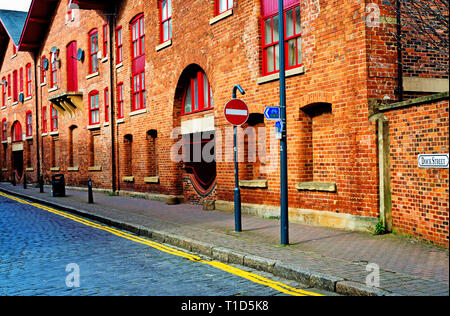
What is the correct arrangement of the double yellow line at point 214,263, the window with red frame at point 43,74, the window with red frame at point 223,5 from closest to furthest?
the double yellow line at point 214,263, the window with red frame at point 223,5, the window with red frame at point 43,74

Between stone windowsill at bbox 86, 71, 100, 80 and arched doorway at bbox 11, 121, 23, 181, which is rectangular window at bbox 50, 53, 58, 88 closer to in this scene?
stone windowsill at bbox 86, 71, 100, 80

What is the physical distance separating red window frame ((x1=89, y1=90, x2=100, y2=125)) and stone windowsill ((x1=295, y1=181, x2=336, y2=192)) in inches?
599

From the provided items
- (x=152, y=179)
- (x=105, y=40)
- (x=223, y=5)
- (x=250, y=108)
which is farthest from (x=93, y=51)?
(x=250, y=108)

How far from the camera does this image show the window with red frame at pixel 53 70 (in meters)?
28.0

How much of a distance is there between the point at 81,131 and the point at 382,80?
62.7 ft

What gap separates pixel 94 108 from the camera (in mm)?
23984

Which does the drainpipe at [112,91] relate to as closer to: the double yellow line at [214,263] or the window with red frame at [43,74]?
the double yellow line at [214,263]

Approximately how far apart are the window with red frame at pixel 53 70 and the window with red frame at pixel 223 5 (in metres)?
16.5

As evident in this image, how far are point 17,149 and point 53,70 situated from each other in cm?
1010

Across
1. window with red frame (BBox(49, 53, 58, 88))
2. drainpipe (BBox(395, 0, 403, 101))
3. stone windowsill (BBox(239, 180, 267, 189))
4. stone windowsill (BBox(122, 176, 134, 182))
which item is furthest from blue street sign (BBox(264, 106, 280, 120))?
window with red frame (BBox(49, 53, 58, 88))

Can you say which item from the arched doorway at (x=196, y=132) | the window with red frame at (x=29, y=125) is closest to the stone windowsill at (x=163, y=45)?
the arched doorway at (x=196, y=132)

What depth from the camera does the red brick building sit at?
923cm

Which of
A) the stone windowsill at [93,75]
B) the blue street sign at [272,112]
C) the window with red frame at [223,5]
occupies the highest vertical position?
the window with red frame at [223,5]
